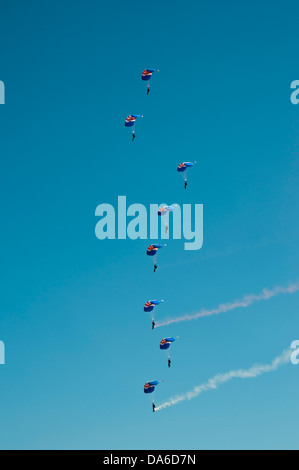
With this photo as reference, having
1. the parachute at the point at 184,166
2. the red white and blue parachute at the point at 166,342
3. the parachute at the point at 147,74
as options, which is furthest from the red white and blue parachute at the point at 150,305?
the parachute at the point at 147,74

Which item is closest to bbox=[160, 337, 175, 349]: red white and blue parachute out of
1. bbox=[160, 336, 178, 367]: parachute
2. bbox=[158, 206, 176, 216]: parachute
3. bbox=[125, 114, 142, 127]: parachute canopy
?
bbox=[160, 336, 178, 367]: parachute

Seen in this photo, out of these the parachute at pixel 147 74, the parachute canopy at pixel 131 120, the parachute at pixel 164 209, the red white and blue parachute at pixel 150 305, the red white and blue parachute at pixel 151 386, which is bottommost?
the red white and blue parachute at pixel 151 386

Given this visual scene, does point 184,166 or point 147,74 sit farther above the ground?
point 147,74

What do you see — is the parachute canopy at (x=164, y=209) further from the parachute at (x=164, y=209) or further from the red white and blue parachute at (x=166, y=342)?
the red white and blue parachute at (x=166, y=342)

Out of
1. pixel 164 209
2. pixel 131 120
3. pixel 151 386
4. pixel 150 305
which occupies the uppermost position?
pixel 131 120

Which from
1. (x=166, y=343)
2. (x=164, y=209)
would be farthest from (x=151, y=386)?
(x=164, y=209)

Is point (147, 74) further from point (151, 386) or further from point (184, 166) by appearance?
point (151, 386)

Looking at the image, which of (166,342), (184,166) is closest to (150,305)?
(166,342)

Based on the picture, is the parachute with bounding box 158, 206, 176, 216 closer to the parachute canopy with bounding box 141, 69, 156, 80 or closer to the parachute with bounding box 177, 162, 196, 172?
the parachute with bounding box 177, 162, 196, 172

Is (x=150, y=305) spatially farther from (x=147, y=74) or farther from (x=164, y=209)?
(x=147, y=74)
